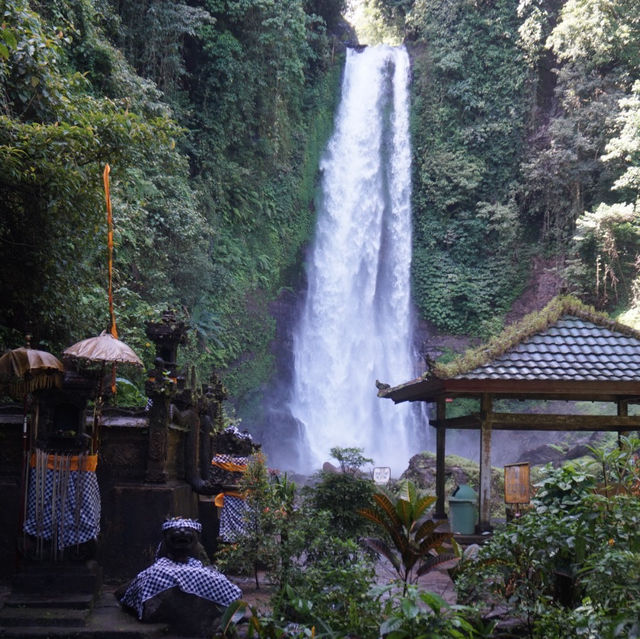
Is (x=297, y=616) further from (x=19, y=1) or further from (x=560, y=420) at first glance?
(x=19, y=1)

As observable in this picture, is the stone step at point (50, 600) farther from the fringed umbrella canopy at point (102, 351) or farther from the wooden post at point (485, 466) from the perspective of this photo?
the wooden post at point (485, 466)

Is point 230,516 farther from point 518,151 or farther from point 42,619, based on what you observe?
point 518,151

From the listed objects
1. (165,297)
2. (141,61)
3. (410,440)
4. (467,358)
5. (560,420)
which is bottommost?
(410,440)

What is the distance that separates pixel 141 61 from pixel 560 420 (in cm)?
1564

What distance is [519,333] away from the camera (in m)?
9.95

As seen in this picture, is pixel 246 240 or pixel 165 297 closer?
pixel 165 297

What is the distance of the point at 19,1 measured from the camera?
850cm

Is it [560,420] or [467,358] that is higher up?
[467,358]

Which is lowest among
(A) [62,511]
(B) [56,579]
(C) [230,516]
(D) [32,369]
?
(B) [56,579]

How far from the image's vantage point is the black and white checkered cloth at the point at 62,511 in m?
6.55

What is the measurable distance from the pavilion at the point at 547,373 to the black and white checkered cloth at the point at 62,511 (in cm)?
464

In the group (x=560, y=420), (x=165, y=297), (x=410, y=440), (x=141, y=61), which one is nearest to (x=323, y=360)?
(x=410, y=440)

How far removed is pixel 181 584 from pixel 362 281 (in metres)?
21.1

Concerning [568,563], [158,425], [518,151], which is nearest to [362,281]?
[518,151]
